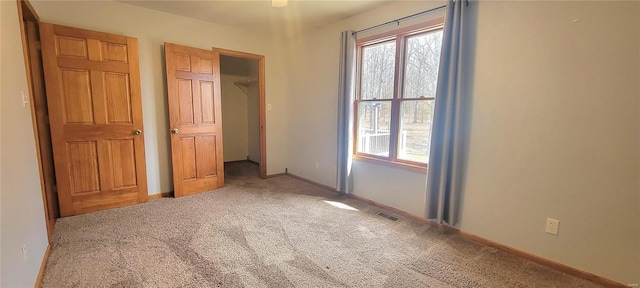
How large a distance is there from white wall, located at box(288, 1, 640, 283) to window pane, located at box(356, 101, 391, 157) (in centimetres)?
99

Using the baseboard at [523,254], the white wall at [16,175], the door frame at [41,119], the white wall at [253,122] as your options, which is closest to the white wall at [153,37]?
the door frame at [41,119]

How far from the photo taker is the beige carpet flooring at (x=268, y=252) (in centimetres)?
184

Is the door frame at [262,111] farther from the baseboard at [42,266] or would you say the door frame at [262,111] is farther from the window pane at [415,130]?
the baseboard at [42,266]

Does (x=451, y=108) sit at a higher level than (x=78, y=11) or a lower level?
lower

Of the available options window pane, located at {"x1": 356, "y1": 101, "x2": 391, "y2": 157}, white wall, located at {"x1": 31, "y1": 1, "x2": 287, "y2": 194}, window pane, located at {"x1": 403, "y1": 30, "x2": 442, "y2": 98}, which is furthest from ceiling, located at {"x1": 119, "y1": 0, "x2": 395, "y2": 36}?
window pane, located at {"x1": 356, "y1": 101, "x2": 391, "y2": 157}

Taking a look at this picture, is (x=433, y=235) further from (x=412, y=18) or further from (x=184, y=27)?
(x=184, y=27)

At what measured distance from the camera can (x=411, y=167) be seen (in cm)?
289

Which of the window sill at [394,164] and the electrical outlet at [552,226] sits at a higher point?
the window sill at [394,164]

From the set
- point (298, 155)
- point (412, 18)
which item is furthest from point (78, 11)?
point (412, 18)

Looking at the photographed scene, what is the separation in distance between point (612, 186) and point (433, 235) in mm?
1301

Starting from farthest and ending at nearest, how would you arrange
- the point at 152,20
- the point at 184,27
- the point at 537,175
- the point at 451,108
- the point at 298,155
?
the point at 298,155, the point at 184,27, the point at 152,20, the point at 451,108, the point at 537,175

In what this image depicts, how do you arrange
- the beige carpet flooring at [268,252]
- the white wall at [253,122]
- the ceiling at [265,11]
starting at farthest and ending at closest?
1. the white wall at [253,122]
2. the ceiling at [265,11]
3. the beige carpet flooring at [268,252]

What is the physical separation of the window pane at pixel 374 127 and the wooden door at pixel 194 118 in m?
2.07

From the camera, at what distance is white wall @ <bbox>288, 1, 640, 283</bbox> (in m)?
1.73
